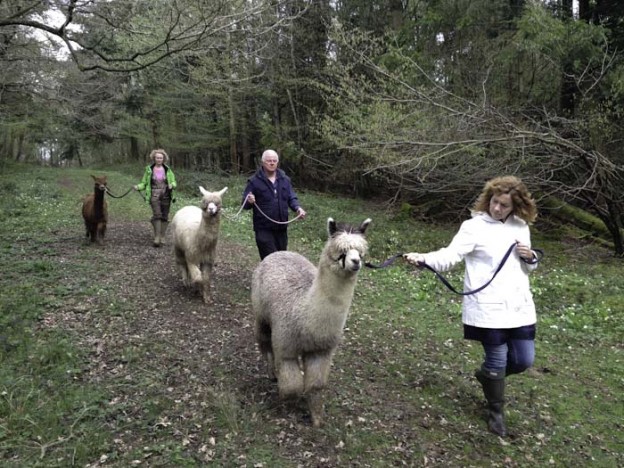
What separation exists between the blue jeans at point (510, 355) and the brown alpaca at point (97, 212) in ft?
28.4

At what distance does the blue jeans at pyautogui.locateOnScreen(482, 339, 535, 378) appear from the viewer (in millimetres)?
4094

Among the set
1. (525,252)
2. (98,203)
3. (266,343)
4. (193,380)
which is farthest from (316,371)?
(98,203)

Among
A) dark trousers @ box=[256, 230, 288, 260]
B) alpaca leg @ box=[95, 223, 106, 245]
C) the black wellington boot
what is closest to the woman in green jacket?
alpaca leg @ box=[95, 223, 106, 245]

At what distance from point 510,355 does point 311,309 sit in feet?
6.28

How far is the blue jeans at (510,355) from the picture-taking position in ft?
13.4

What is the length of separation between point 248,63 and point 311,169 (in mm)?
5682

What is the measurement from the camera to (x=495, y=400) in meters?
4.27

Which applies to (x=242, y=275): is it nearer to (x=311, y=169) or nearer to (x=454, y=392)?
(x=454, y=392)

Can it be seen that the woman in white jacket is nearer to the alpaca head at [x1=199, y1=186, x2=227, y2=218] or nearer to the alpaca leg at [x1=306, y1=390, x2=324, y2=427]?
the alpaca leg at [x1=306, y1=390, x2=324, y2=427]

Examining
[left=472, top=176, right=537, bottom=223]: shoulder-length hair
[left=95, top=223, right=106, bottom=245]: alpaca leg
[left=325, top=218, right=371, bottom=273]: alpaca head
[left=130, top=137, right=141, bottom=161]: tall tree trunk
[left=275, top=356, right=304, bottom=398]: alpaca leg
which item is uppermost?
[left=130, top=137, right=141, bottom=161]: tall tree trunk

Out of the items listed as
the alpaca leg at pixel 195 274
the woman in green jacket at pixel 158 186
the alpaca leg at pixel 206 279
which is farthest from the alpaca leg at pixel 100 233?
Result: the alpaca leg at pixel 206 279

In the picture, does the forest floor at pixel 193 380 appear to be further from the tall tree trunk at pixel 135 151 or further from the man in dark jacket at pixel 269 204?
the tall tree trunk at pixel 135 151

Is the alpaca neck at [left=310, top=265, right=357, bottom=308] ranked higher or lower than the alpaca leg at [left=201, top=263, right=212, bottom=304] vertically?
higher

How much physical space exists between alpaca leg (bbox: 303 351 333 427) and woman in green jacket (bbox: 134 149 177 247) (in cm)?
735
